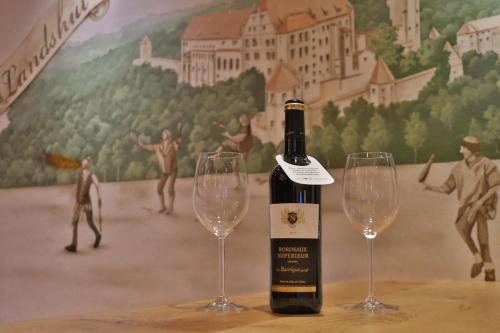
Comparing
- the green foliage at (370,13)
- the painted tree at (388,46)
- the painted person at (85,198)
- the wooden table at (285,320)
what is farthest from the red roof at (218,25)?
the wooden table at (285,320)

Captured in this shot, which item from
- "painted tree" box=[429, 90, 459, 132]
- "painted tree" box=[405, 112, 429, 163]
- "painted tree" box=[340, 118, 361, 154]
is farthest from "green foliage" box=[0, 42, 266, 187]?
"painted tree" box=[429, 90, 459, 132]

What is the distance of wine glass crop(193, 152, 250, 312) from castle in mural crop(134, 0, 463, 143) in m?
1.64

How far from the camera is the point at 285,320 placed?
741 millimetres

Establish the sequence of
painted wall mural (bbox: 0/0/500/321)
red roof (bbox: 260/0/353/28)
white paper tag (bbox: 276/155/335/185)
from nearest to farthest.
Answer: white paper tag (bbox: 276/155/335/185), painted wall mural (bbox: 0/0/500/321), red roof (bbox: 260/0/353/28)

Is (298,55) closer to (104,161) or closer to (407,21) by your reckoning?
(407,21)

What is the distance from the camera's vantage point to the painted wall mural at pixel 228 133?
221cm

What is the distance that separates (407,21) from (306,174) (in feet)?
5.86

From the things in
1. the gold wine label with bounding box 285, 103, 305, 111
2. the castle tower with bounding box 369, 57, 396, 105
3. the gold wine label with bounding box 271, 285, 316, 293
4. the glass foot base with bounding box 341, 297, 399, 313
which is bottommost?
the glass foot base with bounding box 341, 297, 399, 313

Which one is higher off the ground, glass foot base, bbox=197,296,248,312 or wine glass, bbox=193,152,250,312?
wine glass, bbox=193,152,250,312

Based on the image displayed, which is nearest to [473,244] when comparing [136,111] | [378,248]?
[378,248]

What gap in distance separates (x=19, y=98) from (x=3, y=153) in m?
0.34

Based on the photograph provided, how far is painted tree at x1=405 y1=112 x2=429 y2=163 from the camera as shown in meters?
2.28

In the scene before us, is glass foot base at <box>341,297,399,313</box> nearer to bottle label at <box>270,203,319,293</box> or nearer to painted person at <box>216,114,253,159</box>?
bottle label at <box>270,203,319,293</box>

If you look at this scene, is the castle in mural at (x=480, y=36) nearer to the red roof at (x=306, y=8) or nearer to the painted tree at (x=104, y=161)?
the red roof at (x=306, y=8)
